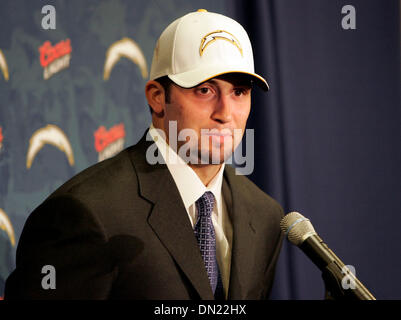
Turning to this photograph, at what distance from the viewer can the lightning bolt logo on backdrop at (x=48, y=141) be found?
4.59 feet

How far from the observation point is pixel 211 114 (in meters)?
1.03

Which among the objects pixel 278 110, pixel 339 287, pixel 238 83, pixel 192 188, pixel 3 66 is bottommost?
pixel 339 287

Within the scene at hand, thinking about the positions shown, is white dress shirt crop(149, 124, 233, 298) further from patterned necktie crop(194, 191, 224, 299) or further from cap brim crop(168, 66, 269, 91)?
cap brim crop(168, 66, 269, 91)

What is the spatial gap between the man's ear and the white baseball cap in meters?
0.03

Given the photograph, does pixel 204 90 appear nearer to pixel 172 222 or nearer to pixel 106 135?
pixel 172 222

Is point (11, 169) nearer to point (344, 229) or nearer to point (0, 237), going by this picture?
point (0, 237)

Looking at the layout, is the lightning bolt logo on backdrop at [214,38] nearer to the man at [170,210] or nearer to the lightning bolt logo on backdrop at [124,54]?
the man at [170,210]

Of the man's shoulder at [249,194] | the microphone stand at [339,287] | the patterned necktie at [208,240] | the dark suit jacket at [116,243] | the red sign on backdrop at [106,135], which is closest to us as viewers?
the microphone stand at [339,287]

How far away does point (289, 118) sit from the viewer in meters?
1.69

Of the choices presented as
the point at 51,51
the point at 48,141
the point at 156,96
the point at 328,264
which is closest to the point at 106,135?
the point at 48,141

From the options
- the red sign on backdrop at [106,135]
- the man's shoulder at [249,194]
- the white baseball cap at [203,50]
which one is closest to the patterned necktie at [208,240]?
the man's shoulder at [249,194]

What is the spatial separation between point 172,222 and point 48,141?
0.57 m

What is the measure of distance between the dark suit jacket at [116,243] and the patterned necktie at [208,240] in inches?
1.3

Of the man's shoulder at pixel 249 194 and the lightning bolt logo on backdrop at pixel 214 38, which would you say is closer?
the lightning bolt logo on backdrop at pixel 214 38
